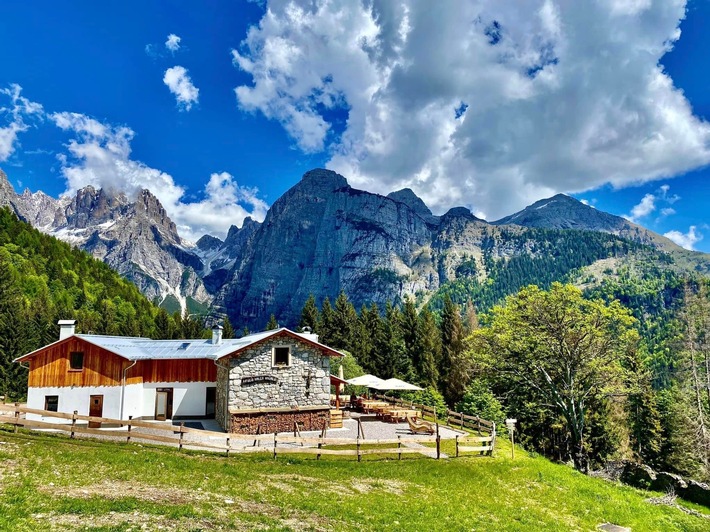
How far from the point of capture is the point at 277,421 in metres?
27.7

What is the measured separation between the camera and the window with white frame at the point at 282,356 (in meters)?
28.4

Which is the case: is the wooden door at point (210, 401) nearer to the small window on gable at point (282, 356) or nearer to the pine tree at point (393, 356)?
the small window on gable at point (282, 356)

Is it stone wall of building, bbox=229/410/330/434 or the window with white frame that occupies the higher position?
the window with white frame

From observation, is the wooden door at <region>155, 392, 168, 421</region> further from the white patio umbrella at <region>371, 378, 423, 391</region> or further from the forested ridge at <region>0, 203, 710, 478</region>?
the forested ridge at <region>0, 203, 710, 478</region>

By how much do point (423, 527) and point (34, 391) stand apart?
2861cm

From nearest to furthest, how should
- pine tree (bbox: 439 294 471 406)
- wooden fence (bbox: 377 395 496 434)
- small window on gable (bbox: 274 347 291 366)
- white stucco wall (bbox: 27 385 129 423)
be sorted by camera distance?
1. small window on gable (bbox: 274 347 291 366)
2. white stucco wall (bbox: 27 385 129 423)
3. wooden fence (bbox: 377 395 496 434)
4. pine tree (bbox: 439 294 471 406)

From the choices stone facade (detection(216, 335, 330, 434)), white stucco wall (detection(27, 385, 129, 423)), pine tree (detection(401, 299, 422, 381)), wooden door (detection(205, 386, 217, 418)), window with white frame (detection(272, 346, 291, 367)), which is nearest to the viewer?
stone facade (detection(216, 335, 330, 434))

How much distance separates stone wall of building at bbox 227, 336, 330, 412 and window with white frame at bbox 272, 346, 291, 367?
19 centimetres

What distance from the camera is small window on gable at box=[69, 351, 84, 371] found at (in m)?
30.2

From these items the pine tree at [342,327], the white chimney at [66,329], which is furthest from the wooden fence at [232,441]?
the pine tree at [342,327]

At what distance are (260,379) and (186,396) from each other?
8.46 metres

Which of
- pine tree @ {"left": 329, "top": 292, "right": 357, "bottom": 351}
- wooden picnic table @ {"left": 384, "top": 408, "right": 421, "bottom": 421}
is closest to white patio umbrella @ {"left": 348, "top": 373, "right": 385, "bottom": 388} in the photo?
wooden picnic table @ {"left": 384, "top": 408, "right": 421, "bottom": 421}

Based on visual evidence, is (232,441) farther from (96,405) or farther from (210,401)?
(96,405)

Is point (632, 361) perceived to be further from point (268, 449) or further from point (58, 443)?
point (58, 443)
